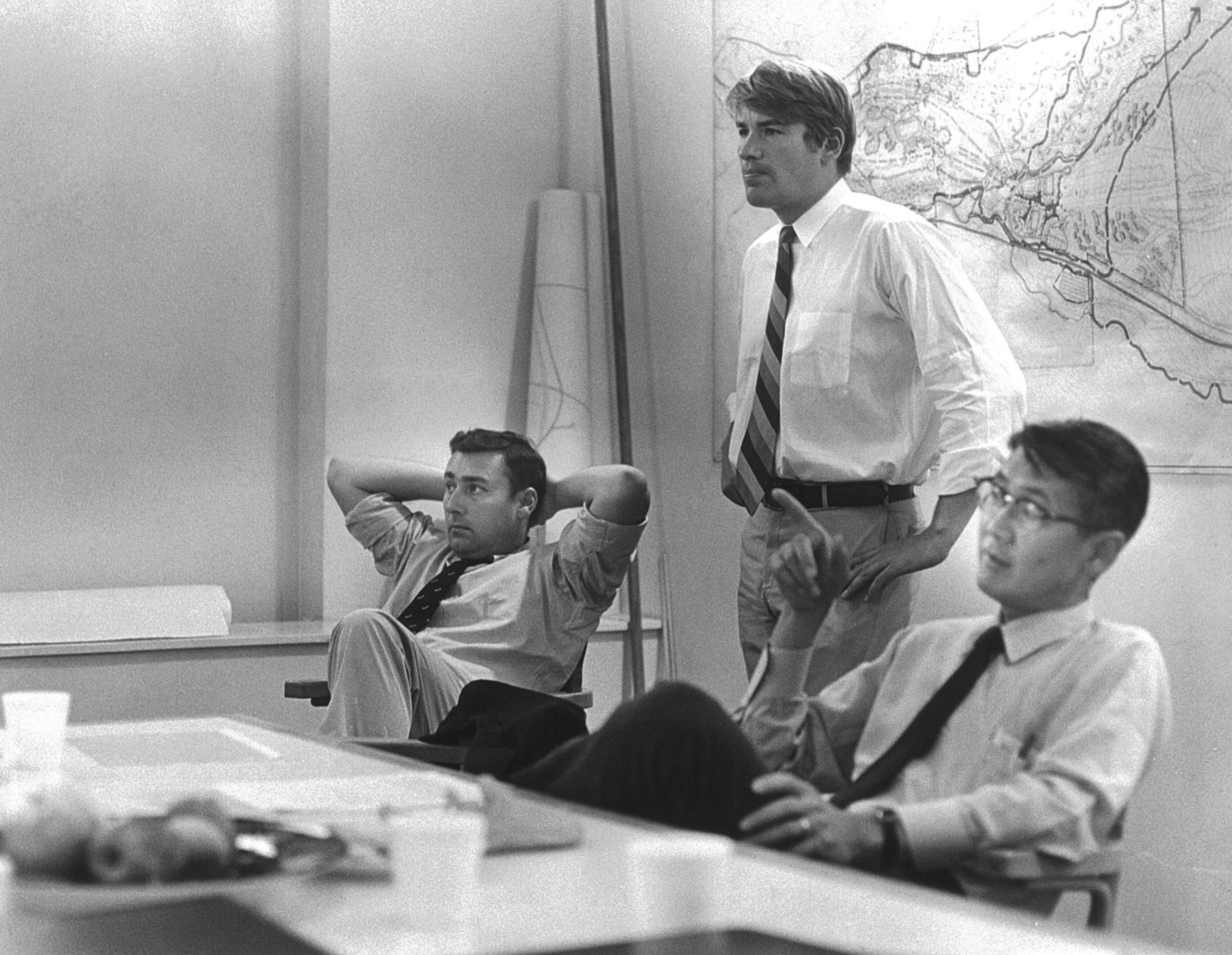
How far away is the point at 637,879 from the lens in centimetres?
Answer: 127

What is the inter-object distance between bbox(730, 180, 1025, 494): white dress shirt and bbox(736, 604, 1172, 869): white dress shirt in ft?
2.87

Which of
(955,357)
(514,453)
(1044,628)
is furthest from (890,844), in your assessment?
(514,453)

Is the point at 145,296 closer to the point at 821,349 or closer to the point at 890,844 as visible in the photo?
the point at 821,349

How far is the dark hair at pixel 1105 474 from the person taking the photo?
1933mm

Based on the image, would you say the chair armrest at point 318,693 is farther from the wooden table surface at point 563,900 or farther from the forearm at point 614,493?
the wooden table surface at point 563,900

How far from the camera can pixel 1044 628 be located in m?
1.96

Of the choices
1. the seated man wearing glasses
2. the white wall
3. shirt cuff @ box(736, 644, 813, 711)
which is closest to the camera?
the seated man wearing glasses

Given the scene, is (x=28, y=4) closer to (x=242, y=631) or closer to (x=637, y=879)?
(x=242, y=631)

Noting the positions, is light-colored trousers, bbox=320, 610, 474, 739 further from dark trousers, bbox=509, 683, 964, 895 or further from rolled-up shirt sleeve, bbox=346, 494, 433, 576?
dark trousers, bbox=509, 683, 964, 895

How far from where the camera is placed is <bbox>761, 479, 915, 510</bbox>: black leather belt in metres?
3.12

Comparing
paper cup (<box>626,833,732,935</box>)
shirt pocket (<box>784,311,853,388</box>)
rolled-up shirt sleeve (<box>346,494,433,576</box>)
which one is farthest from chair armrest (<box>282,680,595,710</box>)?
paper cup (<box>626,833,732,935</box>)

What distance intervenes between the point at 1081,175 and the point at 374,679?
1633 mm

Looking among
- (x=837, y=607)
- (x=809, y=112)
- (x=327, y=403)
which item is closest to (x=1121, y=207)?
(x=809, y=112)

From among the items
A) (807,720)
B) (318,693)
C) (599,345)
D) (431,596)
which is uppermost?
(599,345)
